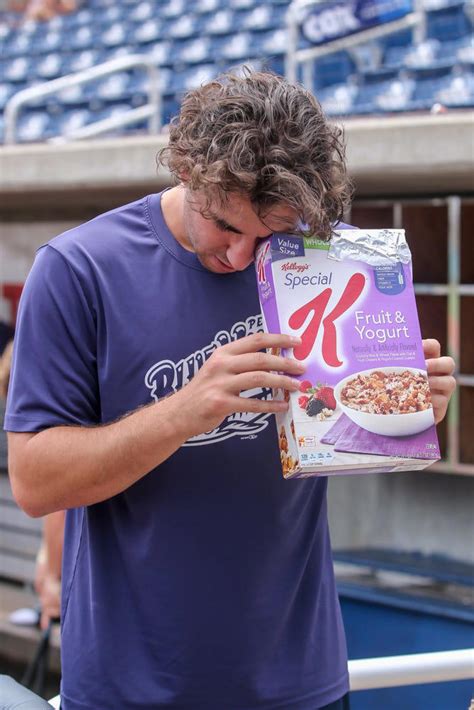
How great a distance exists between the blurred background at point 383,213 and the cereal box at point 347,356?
97 cm

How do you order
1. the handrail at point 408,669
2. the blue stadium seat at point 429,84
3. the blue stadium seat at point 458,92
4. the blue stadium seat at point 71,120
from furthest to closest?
1. the blue stadium seat at point 71,120
2. the blue stadium seat at point 429,84
3. the blue stadium seat at point 458,92
4. the handrail at point 408,669

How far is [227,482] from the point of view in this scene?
4.84ft

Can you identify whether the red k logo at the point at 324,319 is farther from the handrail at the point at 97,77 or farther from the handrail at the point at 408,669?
the handrail at the point at 97,77

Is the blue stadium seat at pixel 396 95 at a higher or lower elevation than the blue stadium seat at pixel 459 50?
lower

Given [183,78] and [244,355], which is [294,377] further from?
[183,78]

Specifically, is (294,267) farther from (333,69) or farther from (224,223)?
(333,69)

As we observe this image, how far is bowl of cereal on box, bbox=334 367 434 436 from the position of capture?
1396 millimetres

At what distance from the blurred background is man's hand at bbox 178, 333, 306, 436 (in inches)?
44.2

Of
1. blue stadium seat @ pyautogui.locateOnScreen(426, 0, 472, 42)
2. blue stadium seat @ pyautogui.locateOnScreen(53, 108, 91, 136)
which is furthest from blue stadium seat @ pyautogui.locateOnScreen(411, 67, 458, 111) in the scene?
blue stadium seat @ pyautogui.locateOnScreen(53, 108, 91, 136)

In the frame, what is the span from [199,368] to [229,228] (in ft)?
0.67

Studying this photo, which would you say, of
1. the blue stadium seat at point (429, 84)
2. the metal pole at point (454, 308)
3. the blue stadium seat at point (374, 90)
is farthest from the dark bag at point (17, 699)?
the blue stadium seat at point (374, 90)

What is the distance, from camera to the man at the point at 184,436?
135cm

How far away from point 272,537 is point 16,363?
445 millimetres

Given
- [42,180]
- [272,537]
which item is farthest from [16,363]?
[42,180]
